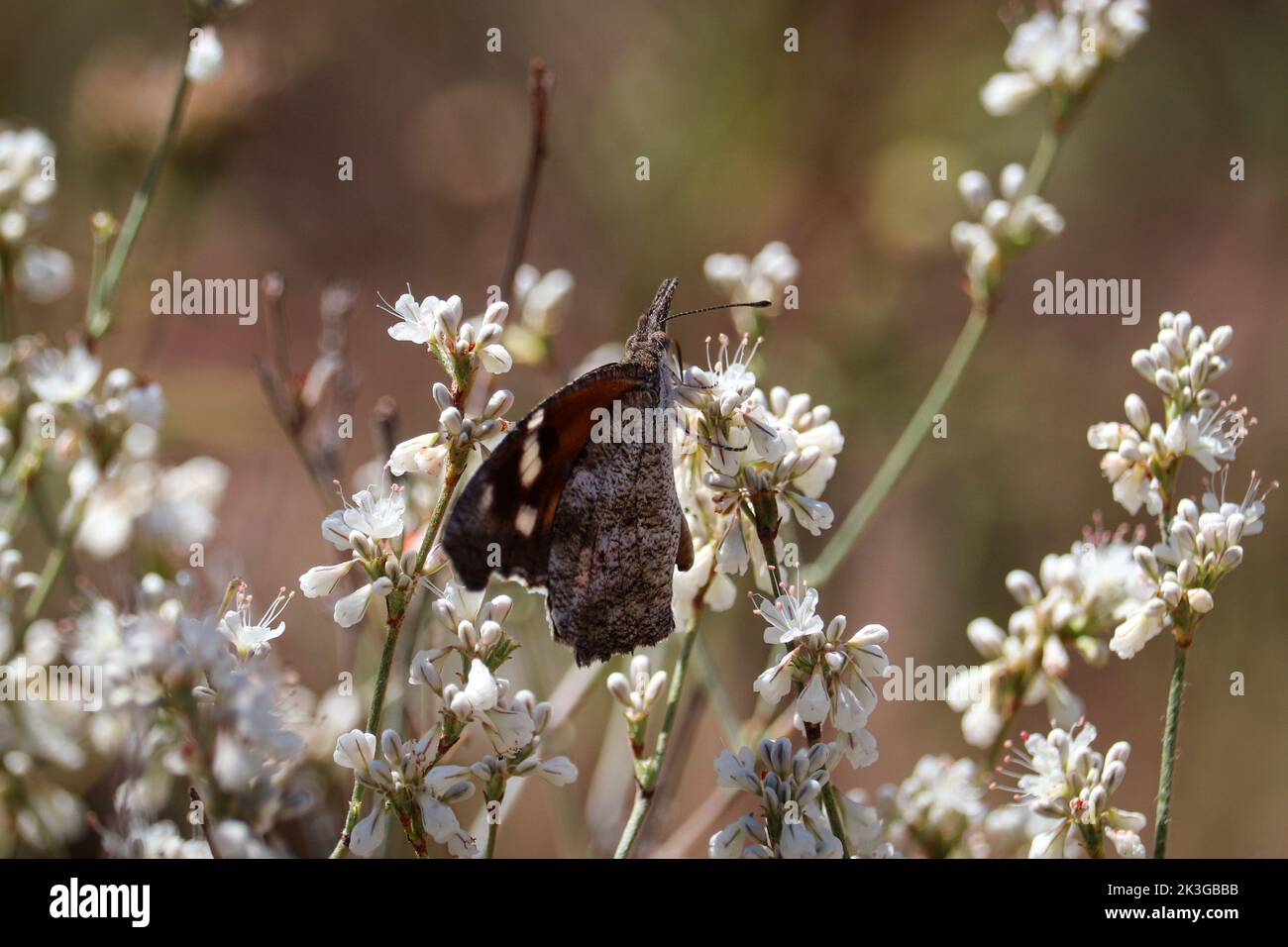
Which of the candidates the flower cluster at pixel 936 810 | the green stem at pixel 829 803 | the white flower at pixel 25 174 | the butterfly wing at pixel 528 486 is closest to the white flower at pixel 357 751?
the butterfly wing at pixel 528 486

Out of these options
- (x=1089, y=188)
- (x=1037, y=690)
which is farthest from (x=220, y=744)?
(x=1089, y=188)

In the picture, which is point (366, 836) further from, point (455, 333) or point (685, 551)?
point (455, 333)

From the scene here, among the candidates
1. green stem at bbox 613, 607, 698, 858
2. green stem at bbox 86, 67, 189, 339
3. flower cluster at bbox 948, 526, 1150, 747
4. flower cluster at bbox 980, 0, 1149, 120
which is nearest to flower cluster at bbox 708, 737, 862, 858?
green stem at bbox 613, 607, 698, 858

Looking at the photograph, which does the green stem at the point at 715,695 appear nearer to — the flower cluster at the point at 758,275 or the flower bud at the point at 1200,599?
the flower cluster at the point at 758,275

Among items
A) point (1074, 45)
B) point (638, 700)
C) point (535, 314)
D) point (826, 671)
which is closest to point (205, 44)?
point (535, 314)

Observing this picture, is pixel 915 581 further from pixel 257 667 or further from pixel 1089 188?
pixel 257 667

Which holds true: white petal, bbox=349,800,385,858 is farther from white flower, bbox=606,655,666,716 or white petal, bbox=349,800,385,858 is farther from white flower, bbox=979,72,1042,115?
white flower, bbox=979,72,1042,115
